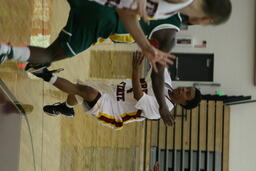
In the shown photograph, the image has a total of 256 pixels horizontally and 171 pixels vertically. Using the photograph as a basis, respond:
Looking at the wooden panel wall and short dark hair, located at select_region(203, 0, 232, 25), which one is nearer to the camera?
short dark hair, located at select_region(203, 0, 232, 25)

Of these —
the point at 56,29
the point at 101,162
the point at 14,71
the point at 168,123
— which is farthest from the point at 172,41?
the point at 101,162

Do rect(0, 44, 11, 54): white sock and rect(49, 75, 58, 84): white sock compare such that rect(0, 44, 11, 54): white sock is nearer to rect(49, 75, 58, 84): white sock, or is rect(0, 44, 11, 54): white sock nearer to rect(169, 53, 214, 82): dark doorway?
rect(49, 75, 58, 84): white sock

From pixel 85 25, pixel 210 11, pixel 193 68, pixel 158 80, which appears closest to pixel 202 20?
Result: pixel 210 11

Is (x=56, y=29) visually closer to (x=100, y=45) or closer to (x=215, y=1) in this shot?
(x=100, y=45)

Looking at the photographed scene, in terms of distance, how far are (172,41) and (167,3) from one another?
0.43 metres

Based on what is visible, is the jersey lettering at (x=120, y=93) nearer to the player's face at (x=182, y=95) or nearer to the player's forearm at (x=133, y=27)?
the player's face at (x=182, y=95)

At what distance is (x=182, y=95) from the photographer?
8.29 feet

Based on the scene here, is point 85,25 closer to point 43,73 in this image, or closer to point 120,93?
point 43,73

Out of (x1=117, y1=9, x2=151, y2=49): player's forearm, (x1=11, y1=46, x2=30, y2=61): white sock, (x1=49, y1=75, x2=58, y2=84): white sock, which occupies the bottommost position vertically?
(x1=49, y1=75, x2=58, y2=84): white sock

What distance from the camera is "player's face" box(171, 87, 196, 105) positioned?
2.53 m

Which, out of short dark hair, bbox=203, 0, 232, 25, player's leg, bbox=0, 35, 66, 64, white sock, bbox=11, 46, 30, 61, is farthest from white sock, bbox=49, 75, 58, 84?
short dark hair, bbox=203, 0, 232, 25

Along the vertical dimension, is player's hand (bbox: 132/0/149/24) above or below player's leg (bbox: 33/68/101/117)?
above

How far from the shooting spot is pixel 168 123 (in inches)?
84.0

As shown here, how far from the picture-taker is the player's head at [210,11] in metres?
1.52
